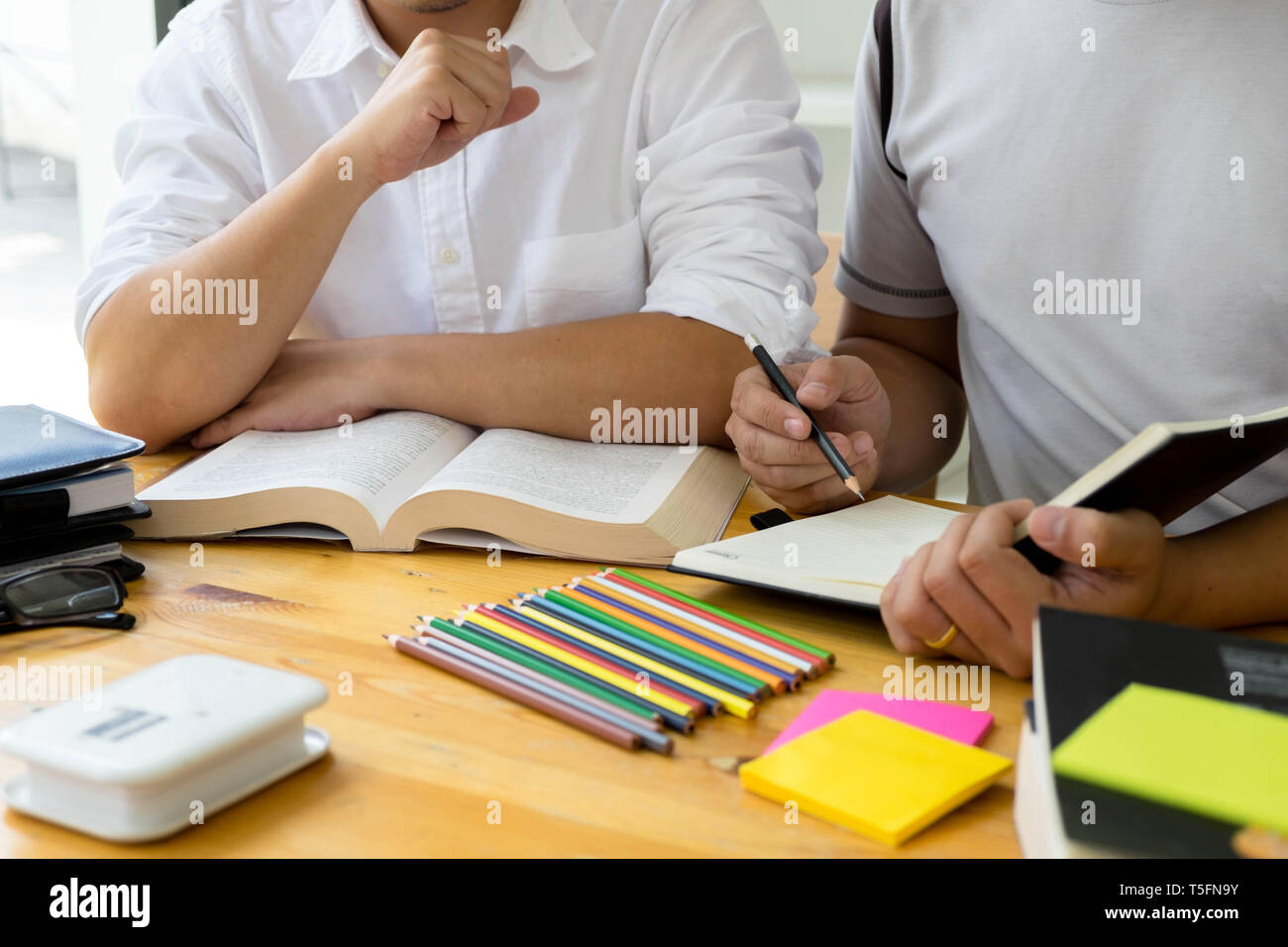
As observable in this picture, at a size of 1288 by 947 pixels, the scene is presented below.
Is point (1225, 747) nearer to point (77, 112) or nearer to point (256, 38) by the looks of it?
point (256, 38)

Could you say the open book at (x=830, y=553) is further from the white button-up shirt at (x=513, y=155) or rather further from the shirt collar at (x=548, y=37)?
the shirt collar at (x=548, y=37)

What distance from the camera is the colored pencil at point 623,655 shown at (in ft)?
2.22

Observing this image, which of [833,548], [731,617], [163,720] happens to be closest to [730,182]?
[833,548]

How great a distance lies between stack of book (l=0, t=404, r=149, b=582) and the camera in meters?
0.83

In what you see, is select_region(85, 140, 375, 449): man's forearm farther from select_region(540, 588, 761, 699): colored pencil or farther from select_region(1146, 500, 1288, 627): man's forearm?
select_region(1146, 500, 1288, 627): man's forearm

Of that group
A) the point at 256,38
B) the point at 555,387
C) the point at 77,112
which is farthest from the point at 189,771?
the point at 77,112

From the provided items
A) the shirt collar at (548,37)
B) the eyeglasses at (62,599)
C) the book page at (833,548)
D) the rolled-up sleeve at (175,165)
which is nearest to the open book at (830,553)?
the book page at (833,548)

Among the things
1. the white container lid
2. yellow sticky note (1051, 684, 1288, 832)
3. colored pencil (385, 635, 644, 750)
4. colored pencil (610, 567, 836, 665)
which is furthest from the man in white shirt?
yellow sticky note (1051, 684, 1288, 832)

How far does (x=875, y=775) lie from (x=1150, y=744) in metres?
0.15

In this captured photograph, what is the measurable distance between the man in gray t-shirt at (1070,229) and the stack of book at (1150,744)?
33 cm

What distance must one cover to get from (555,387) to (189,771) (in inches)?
26.0

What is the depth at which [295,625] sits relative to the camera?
2.62ft

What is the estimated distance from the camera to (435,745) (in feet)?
2.10

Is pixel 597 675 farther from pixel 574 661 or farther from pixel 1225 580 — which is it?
pixel 1225 580
